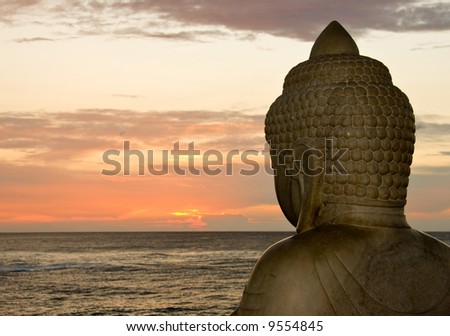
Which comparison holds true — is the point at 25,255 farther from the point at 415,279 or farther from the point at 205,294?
the point at 415,279

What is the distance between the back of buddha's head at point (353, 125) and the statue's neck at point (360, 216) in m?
0.04

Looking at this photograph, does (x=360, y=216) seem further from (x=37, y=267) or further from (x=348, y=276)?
(x=37, y=267)

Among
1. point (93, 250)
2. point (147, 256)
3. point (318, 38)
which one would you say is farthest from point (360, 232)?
point (93, 250)

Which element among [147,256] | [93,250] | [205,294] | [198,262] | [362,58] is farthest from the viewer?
[93,250]

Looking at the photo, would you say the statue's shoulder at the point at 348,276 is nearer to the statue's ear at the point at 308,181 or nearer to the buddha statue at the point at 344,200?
the buddha statue at the point at 344,200

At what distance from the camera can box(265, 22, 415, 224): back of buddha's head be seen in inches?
156

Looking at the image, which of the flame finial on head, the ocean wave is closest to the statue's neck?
the flame finial on head

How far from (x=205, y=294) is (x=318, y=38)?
34.1 m

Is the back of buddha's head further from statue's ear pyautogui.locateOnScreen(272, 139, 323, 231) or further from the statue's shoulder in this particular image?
the statue's shoulder

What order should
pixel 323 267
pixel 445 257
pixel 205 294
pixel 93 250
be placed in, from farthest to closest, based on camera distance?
1. pixel 93 250
2. pixel 205 294
3. pixel 445 257
4. pixel 323 267

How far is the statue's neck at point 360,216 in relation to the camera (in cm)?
394

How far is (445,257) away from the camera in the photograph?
3.96 meters

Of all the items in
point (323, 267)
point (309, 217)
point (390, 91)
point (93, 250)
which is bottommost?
point (93, 250)

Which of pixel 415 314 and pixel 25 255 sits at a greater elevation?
pixel 415 314
